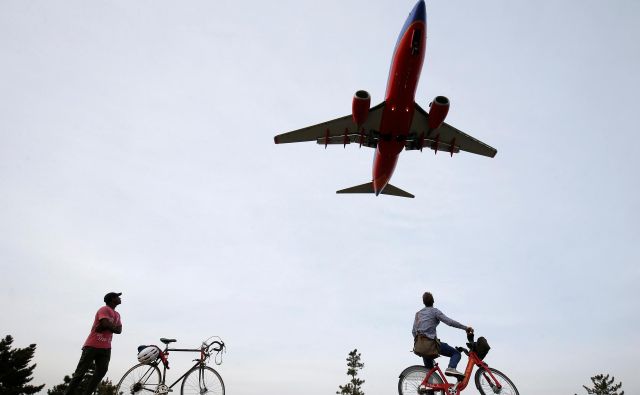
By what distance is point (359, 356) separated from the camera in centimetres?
5544

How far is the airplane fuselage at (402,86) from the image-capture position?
56.3 feet

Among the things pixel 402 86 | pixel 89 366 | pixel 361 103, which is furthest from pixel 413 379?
pixel 402 86

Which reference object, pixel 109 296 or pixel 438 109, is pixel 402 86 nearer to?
pixel 438 109

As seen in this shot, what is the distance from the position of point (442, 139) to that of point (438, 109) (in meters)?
4.62

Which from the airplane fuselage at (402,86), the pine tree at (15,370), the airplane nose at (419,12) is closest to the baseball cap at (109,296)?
the airplane fuselage at (402,86)

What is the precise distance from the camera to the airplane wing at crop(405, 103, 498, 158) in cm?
2200

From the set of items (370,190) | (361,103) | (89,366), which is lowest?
(89,366)

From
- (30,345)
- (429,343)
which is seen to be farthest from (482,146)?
(30,345)

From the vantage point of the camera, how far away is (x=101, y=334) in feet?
24.6

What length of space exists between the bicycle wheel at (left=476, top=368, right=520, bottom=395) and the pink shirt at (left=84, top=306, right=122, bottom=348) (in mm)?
6721

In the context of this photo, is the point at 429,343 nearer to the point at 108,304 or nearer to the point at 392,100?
the point at 108,304

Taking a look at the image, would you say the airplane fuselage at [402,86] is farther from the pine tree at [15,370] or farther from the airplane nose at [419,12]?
the pine tree at [15,370]

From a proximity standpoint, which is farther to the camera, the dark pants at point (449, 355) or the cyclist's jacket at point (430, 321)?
the cyclist's jacket at point (430, 321)

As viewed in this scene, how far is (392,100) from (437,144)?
605 centimetres
